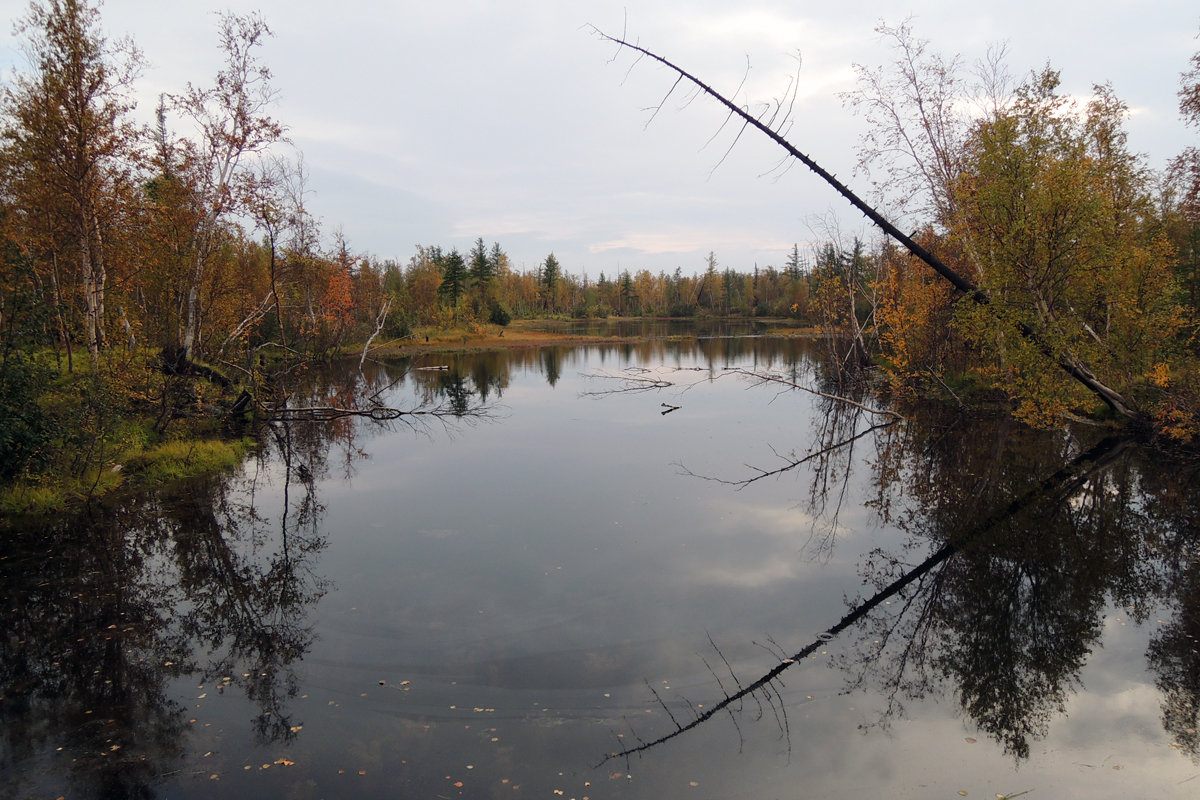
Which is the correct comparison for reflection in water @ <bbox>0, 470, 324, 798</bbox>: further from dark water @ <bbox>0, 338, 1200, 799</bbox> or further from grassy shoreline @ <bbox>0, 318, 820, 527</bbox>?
grassy shoreline @ <bbox>0, 318, 820, 527</bbox>

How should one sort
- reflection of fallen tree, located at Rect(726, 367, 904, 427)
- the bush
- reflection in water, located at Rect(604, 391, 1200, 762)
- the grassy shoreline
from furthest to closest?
reflection of fallen tree, located at Rect(726, 367, 904, 427) < the grassy shoreline < the bush < reflection in water, located at Rect(604, 391, 1200, 762)

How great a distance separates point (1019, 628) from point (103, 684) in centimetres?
966

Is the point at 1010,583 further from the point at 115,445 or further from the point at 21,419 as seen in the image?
the point at 115,445

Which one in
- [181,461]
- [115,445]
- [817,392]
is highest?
[817,392]

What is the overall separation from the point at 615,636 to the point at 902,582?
4187 millimetres

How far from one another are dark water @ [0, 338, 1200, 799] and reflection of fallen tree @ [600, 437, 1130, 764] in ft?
0.16

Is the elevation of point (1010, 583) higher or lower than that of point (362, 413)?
lower

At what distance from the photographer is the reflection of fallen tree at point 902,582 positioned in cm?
573

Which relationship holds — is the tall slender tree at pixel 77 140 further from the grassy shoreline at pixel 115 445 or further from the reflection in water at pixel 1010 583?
the reflection in water at pixel 1010 583

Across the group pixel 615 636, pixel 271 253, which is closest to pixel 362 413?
pixel 271 253

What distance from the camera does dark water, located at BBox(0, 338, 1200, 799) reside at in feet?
16.9

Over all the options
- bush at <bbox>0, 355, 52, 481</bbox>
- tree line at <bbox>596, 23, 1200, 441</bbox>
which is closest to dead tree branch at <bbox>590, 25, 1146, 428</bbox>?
tree line at <bbox>596, 23, 1200, 441</bbox>

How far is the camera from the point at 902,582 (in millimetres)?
8672

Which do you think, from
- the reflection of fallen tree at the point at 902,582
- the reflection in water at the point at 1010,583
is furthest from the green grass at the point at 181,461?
the reflection of fallen tree at the point at 902,582
